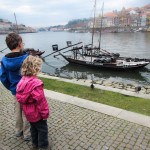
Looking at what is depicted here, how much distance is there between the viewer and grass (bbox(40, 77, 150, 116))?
7.99 metres

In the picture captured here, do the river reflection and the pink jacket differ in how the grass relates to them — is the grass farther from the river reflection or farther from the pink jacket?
the river reflection

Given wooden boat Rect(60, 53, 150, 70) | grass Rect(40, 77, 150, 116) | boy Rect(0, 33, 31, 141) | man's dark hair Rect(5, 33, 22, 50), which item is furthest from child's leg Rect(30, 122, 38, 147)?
wooden boat Rect(60, 53, 150, 70)

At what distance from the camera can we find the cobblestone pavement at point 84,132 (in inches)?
211

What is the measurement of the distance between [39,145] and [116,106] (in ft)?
12.5

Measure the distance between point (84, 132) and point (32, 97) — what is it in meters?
2.17

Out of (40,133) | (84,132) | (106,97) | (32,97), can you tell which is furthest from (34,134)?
(106,97)

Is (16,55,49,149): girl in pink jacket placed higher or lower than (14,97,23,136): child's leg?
higher

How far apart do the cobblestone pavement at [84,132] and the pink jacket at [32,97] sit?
1142 mm

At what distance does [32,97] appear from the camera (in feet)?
14.4

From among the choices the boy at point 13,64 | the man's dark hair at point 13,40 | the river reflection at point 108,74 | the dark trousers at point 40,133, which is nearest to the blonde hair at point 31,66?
the boy at point 13,64

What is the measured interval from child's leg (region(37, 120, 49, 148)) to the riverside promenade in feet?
1.12

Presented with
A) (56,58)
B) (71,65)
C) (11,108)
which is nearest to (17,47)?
(11,108)

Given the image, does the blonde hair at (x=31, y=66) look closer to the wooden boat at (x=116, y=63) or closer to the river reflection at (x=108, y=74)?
the river reflection at (x=108, y=74)

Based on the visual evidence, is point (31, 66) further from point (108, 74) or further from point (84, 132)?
point (108, 74)
